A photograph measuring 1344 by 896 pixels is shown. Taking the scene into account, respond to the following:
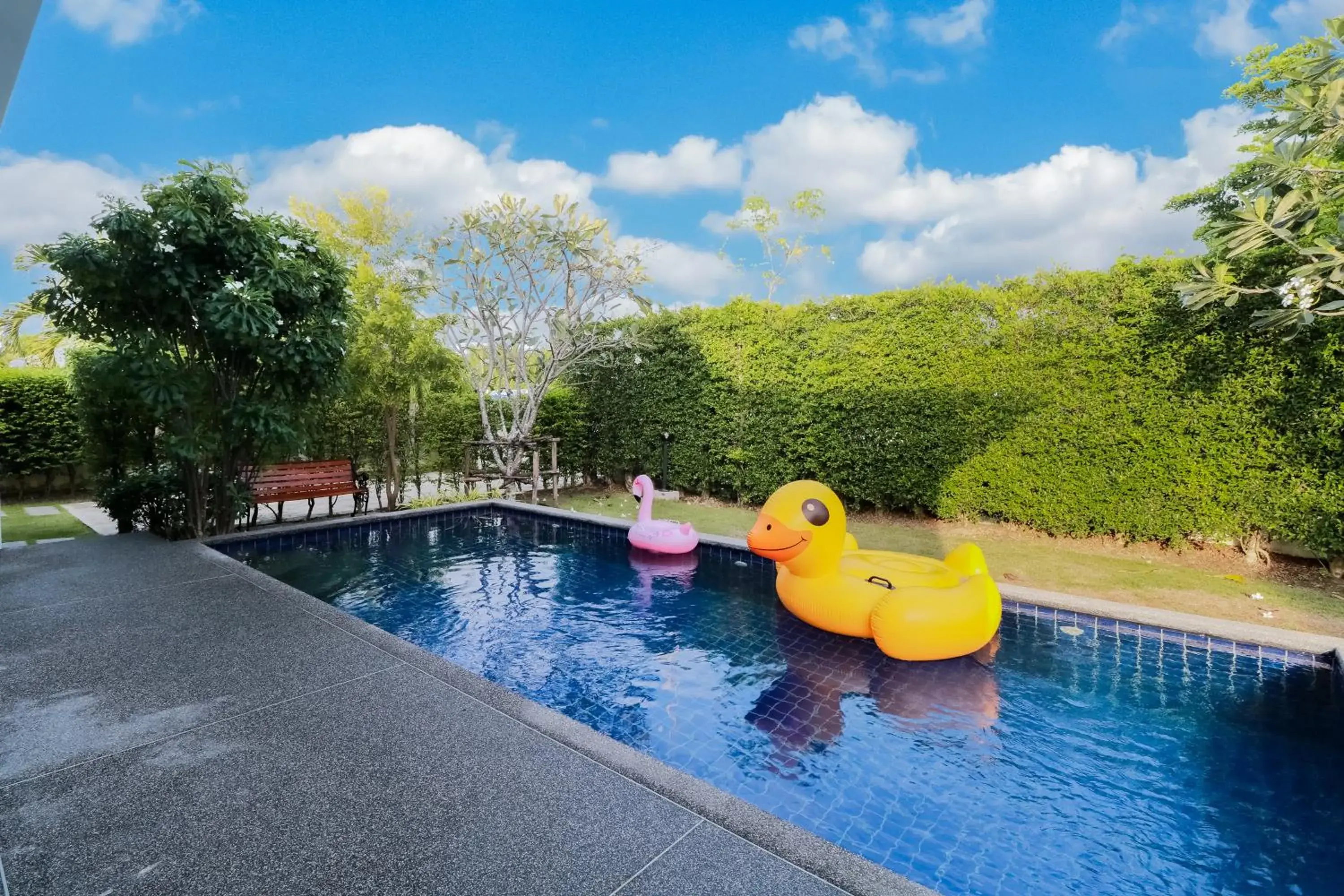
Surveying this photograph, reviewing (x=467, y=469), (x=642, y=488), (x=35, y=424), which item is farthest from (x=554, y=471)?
(x=35, y=424)

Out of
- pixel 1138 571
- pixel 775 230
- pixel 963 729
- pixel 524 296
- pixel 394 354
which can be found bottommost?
pixel 963 729

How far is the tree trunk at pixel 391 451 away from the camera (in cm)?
1010

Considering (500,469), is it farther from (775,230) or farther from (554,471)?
(775,230)

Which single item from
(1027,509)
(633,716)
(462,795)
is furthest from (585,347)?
(462,795)

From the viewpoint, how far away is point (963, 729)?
371 centimetres

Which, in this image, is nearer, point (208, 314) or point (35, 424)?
point (208, 314)

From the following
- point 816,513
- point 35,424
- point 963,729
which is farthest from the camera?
point 35,424

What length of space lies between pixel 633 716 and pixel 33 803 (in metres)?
2.73

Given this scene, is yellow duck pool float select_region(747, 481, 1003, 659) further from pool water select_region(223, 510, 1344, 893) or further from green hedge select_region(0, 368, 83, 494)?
green hedge select_region(0, 368, 83, 494)

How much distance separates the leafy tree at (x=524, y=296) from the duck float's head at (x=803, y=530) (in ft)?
23.4

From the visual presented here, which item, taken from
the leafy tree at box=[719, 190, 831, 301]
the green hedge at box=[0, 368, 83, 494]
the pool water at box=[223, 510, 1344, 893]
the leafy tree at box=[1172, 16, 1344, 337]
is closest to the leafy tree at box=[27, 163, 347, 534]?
the pool water at box=[223, 510, 1344, 893]

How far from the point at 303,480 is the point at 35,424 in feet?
18.3

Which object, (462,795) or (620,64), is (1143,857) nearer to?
(462,795)

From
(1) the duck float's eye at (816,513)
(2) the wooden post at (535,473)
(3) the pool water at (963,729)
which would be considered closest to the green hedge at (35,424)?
(2) the wooden post at (535,473)
